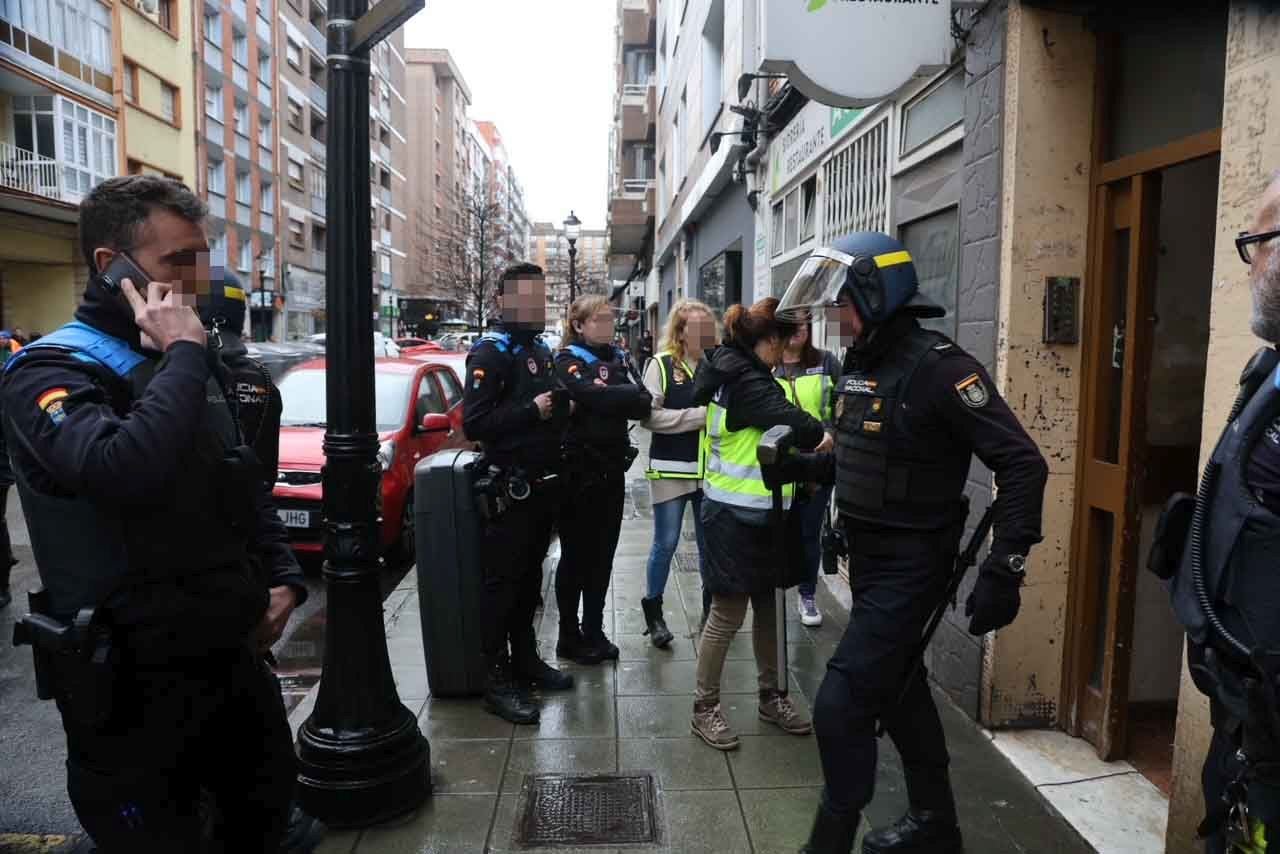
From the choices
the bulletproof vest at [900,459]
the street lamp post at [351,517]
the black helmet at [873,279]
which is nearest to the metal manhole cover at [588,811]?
the street lamp post at [351,517]

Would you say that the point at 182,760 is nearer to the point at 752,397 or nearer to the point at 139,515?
the point at 139,515

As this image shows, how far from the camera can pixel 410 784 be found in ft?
11.0

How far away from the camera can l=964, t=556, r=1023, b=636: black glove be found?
257 centimetres

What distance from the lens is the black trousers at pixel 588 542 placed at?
4.74 metres

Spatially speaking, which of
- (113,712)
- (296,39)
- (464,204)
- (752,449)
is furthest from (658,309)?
(113,712)

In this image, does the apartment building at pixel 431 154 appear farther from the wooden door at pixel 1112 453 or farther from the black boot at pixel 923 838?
the black boot at pixel 923 838

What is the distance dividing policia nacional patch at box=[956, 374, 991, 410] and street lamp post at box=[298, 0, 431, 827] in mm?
2049

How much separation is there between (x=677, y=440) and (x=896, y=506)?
7.89ft

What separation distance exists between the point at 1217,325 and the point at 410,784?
121 inches

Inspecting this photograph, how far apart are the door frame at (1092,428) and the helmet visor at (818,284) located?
4.26 ft

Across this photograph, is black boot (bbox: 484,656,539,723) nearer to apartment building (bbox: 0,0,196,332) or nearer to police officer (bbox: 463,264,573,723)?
police officer (bbox: 463,264,573,723)

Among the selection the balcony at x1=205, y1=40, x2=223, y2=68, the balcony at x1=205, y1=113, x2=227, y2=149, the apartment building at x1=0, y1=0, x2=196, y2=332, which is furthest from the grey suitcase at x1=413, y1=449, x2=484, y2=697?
the balcony at x1=205, y1=40, x2=223, y2=68

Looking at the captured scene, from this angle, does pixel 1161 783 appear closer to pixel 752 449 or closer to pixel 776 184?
pixel 752 449

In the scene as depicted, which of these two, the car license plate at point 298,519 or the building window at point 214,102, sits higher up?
the building window at point 214,102
